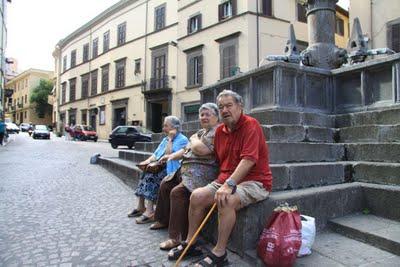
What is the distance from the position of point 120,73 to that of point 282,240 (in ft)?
107

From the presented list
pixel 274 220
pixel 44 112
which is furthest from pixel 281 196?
pixel 44 112

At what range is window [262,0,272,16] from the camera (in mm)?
22359

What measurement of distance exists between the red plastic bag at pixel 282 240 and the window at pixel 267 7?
20.8 metres

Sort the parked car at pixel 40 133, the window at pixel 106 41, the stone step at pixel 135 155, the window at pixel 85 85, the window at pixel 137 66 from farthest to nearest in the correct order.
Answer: the window at pixel 85 85
the window at pixel 106 41
the parked car at pixel 40 133
the window at pixel 137 66
the stone step at pixel 135 155

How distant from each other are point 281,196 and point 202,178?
2.82 ft

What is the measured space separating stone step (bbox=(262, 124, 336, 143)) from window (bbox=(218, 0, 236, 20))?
18001 mm

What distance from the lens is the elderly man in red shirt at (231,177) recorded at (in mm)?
3408

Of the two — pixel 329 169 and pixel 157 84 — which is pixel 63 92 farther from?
pixel 329 169

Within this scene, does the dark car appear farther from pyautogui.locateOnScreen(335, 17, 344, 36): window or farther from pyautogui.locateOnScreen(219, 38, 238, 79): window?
pyautogui.locateOnScreen(335, 17, 344, 36): window

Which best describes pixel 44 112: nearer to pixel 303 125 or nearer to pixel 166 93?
pixel 166 93

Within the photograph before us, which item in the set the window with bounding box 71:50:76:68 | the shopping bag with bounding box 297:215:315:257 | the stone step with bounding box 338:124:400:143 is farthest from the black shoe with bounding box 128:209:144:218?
the window with bounding box 71:50:76:68

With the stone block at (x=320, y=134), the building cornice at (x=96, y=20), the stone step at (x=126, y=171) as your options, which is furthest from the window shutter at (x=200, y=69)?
the stone block at (x=320, y=134)

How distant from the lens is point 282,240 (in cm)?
318

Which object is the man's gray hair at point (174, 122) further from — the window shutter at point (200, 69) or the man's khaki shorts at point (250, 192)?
the window shutter at point (200, 69)
